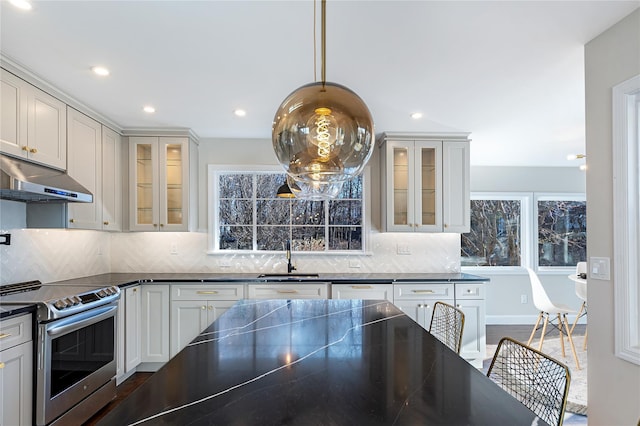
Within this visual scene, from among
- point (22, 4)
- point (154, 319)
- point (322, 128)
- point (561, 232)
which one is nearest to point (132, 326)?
point (154, 319)

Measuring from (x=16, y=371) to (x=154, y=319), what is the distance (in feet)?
4.56

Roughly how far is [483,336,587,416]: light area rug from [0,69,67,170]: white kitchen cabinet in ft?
13.3

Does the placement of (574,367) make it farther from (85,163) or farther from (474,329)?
(85,163)

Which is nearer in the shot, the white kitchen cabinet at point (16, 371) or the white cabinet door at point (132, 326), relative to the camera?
the white kitchen cabinet at point (16, 371)

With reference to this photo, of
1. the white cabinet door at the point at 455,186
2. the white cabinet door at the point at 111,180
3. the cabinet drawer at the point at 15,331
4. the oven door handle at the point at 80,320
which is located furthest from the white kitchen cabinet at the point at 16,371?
the white cabinet door at the point at 455,186

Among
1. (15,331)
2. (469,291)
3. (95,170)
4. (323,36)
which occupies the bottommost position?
(469,291)

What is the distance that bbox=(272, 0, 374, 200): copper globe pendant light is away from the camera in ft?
3.56

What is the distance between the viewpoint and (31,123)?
96.0 inches

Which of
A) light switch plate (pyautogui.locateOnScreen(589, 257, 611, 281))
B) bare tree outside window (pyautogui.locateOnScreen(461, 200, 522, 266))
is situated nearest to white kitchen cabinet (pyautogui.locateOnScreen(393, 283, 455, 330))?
light switch plate (pyautogui.locateOnScreen(589, 257, 611, 281))

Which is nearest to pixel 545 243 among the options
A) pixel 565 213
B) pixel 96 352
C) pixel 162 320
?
pixel 565 213

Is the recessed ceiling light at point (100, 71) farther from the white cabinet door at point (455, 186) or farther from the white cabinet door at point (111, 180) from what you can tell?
the white cabinet door at point (455, 186)

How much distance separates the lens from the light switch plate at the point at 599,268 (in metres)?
1.86

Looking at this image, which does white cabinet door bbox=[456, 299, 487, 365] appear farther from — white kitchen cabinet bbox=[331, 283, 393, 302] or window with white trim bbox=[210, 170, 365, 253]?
window with white trim bbox=[210, 170, 365, 253]

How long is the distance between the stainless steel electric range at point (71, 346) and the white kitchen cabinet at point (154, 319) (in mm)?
485
